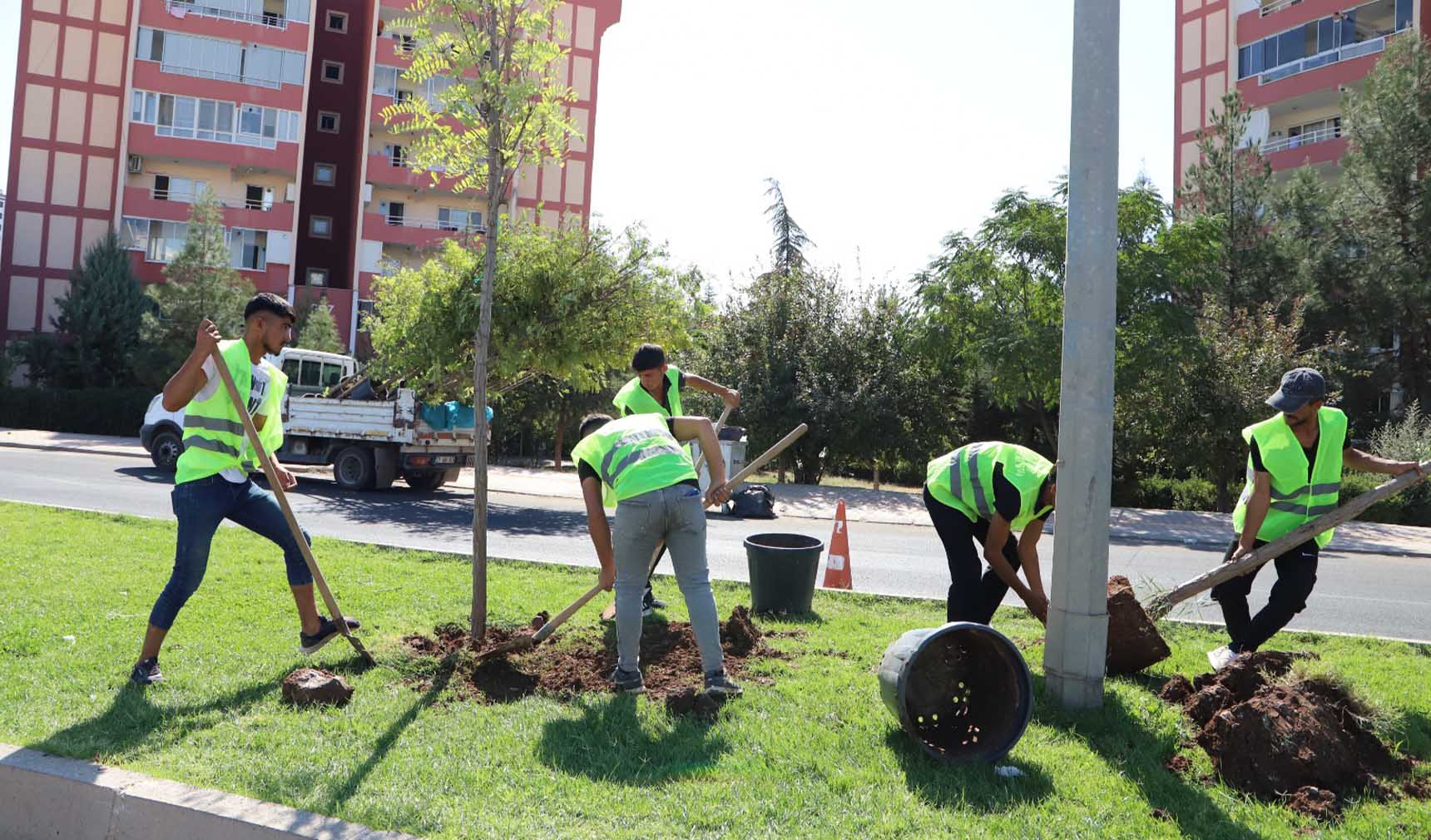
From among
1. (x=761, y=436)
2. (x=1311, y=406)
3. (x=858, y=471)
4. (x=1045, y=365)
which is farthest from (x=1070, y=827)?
(x=858, y=471)

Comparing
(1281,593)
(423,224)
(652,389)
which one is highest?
(423,224)

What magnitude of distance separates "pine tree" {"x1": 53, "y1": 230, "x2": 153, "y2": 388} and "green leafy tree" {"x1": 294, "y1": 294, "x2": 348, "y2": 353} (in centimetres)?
561

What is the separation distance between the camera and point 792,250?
102 feet

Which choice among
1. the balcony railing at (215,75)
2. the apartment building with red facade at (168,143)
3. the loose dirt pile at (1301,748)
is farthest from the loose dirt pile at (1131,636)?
the balcony railing at (215,75)

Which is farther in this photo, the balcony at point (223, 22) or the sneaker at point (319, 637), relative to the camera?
the balcony at point (223, 22)

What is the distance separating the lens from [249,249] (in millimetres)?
37938

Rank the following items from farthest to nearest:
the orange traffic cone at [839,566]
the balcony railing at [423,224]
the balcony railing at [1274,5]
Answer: the balcony railing at [423,224]
the balcony railing at [1274,5]
the orange traffic cone at [839,566]

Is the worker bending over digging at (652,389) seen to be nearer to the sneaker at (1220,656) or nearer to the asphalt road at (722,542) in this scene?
the asphalt road at (722,542)

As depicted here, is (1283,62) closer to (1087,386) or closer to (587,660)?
(1087,386)

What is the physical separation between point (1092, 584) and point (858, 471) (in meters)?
21.6

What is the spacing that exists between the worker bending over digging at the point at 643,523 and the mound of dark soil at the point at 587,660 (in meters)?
0.22

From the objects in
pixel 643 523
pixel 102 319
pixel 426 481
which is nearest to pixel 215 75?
pixel 102 319

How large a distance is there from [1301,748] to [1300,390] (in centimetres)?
204

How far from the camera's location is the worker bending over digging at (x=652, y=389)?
563 centimetres
